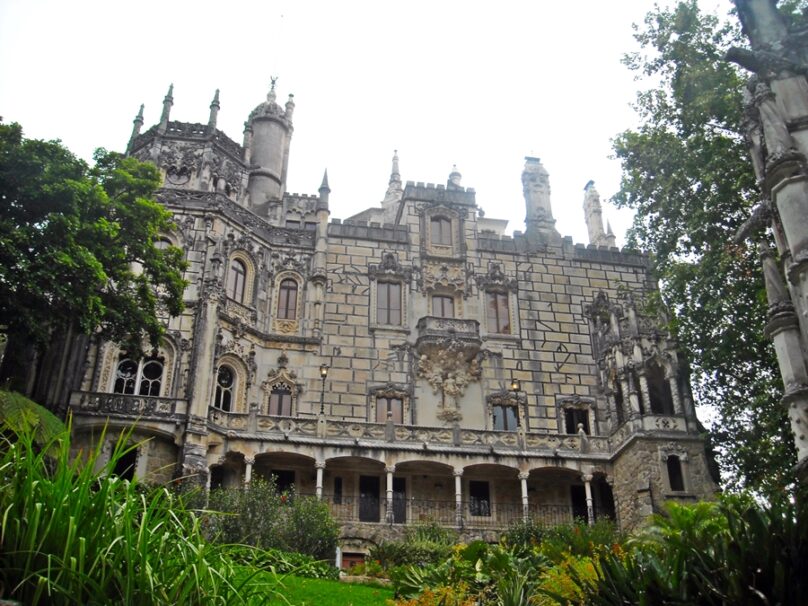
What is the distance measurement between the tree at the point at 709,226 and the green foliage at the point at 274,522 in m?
12.3

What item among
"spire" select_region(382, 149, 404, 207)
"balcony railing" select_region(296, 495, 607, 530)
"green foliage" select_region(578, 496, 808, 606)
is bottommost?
"green foliage" select_region(578, 496, 808, 606)

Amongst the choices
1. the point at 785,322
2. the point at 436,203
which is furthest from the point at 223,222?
the point at 785,322

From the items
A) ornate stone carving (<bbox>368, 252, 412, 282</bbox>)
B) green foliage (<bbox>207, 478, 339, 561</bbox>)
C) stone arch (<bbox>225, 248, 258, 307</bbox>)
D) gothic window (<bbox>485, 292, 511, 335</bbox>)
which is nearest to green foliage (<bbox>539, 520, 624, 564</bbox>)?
green foliage (<bbox>207, 478, 339, 561</bbox>)

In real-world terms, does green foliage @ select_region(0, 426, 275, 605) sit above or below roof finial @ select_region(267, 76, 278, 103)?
below

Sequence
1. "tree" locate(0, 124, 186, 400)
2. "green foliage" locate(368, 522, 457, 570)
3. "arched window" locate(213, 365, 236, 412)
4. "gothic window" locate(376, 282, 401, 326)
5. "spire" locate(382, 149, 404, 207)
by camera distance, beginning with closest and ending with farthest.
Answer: "tree" locate(0, 124, 186, 400)
"green foliage" locate(368, 522, 457, 570)
"arched window" locate(213, 365, 236, 412)
"gothic window" locate(376, 282, 401, 326)
"spire" locate(382, 149, 404, 207)

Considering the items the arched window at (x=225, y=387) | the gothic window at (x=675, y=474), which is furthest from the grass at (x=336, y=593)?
the gothic window at (x=675, y=474)

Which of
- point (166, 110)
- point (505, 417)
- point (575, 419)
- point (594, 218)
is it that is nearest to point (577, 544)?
point (505, 417)

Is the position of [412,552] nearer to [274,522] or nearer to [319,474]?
[274,522]

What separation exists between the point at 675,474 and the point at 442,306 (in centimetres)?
1203

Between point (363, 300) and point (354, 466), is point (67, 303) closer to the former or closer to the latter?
point (354, 466)

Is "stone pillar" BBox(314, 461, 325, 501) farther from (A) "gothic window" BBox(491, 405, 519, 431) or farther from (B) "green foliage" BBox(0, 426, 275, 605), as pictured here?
(B) "green foliage" BBox(0, 426, 275, 605)

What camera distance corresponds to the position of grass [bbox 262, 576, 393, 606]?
1602cm

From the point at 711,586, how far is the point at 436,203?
2970 centimetres

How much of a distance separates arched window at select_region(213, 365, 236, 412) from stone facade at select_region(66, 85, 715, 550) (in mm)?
70
